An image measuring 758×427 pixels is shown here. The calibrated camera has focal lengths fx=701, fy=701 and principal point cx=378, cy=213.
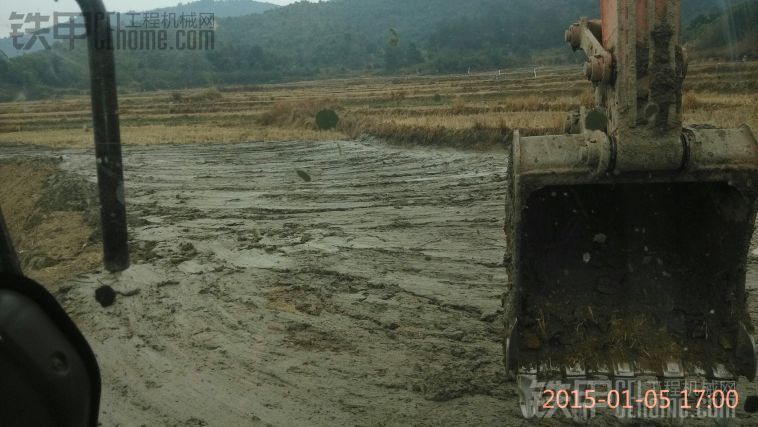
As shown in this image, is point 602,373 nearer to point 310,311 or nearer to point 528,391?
point 528,391

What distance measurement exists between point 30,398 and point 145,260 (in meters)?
6.00

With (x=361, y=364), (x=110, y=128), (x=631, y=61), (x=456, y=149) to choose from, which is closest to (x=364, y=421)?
(x=361, y=364)

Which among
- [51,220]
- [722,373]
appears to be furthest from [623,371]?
[51,220]

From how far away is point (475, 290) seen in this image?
238 inches

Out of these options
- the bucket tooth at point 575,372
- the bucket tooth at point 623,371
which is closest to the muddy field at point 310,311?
the bucket tooth at point 575,372

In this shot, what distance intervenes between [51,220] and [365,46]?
67219 millimetres

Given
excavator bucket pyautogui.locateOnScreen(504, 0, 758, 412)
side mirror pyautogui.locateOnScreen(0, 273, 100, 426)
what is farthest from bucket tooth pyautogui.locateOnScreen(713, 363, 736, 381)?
side mirror pyautogui.locateOnScreen(0, 273, 100, 426)

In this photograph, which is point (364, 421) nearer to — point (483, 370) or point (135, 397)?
point (483, 370)

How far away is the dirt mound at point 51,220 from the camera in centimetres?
741

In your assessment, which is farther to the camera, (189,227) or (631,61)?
(189,227)

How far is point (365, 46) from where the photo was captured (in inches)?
2943

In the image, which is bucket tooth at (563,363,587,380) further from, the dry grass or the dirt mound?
the dry grass

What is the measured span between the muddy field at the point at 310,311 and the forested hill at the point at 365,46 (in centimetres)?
3978

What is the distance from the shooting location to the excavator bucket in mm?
3229
